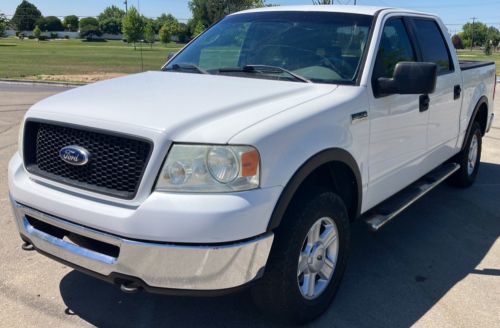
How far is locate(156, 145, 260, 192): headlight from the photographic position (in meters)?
2.53

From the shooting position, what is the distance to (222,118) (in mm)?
2732

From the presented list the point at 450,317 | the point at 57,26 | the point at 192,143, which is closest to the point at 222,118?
the point at 192,143

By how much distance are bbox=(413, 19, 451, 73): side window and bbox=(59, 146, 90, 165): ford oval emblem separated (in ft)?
10.4

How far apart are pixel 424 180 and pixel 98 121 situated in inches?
128

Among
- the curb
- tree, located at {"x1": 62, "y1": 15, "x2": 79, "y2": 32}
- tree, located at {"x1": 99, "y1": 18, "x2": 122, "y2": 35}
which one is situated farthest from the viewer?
tree, located at {"x1": 62, "y1": 15, "x2": 79, "y2": 32}

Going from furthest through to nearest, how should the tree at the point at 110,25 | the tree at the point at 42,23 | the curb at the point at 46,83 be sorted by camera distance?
the tree at the point at 110,25, the tree at the point at 42,23, the curb at the point at 46,83

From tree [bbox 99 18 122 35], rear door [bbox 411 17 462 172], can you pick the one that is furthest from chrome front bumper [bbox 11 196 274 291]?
tree [bbox 99 18 122 35]

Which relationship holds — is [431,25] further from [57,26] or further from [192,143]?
[57,26]

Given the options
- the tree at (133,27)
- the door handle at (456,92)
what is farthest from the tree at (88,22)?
the door handle at (456,92)

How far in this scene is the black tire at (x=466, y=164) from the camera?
575 cm

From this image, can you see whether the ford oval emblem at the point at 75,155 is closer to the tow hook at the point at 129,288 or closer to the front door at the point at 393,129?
the tow hook at the point at 129,288

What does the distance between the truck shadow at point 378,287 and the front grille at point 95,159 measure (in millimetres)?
925

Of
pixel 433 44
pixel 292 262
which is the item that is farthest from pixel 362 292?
pixel 433 44

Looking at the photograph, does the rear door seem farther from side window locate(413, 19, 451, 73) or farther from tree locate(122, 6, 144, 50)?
tree locate(122, 6, 144, 50)
